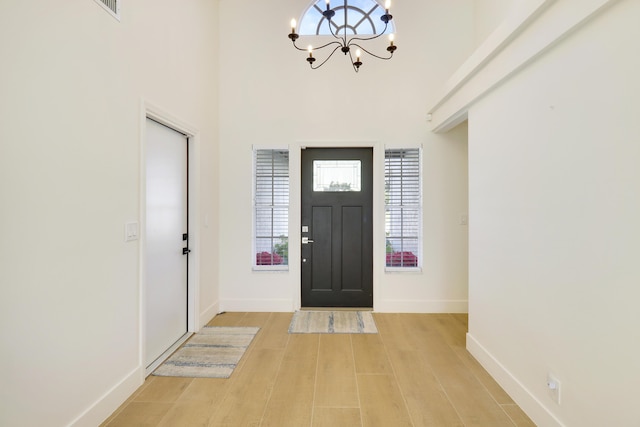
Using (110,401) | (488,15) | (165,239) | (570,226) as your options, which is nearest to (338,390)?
(110,401)

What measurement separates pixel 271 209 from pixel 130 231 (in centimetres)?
192

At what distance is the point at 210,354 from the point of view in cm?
271

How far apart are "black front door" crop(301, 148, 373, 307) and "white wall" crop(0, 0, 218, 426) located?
2025mm

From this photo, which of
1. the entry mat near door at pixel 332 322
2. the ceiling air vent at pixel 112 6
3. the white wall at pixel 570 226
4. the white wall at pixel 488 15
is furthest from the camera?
the entry mat near door at pixel 332 322

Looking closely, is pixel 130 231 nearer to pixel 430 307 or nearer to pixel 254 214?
pixel 254 214

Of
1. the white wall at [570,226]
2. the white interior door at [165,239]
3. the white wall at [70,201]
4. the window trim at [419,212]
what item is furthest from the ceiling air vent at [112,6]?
the window trim at [419,212]

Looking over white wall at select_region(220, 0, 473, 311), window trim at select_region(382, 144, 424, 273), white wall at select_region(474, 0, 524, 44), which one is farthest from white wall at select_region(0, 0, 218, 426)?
white wall at select_region(474, 0, 524, 44)

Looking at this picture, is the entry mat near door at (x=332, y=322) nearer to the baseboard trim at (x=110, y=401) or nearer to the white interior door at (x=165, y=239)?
the white interior door at (x=165, y=239)

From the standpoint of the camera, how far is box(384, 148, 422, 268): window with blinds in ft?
12.6

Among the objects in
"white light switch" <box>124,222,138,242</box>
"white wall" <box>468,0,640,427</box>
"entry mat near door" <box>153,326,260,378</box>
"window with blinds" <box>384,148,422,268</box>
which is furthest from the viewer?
"window with blinds" <box>384,148,422,268</box>

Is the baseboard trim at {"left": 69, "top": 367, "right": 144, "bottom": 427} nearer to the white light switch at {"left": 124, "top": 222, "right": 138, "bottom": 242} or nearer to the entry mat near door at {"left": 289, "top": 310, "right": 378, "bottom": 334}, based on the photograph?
the white light switch at {"left": 124, "top": 222, "right": 138, "bottom": 242}

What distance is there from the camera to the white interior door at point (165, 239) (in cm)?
249

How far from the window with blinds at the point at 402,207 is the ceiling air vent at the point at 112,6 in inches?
115

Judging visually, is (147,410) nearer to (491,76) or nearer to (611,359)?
(611,359)
